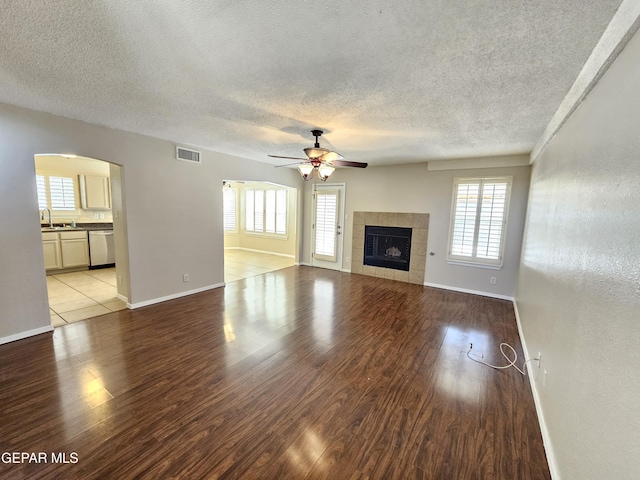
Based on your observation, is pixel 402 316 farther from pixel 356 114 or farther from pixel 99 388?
pixel 99 388

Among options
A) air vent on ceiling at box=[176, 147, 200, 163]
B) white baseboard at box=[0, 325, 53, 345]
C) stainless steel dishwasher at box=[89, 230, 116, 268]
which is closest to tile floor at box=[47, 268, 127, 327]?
white baseboard at box=[0, 325, 53, 345]

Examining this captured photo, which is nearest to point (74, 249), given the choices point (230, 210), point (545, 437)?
point (230, 210)

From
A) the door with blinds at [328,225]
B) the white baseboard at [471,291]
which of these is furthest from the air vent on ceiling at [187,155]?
the white baseboard at [471,291]

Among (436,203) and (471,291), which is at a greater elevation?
(436,203)

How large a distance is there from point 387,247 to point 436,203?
143 cm

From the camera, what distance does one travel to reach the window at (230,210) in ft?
30.5

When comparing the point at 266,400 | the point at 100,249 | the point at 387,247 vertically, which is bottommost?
the point at 266,400

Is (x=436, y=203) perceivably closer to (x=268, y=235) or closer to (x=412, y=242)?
(x=412, y=242)

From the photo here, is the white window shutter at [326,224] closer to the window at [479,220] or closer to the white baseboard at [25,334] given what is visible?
the window at [479,220]

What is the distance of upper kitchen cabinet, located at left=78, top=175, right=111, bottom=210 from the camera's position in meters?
6.38

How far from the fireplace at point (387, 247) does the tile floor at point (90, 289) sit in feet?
7.65

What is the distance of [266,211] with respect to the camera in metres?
8.79

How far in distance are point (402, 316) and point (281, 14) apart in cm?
375

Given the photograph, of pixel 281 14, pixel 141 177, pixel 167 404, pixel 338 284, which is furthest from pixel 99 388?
pixel 338 284
